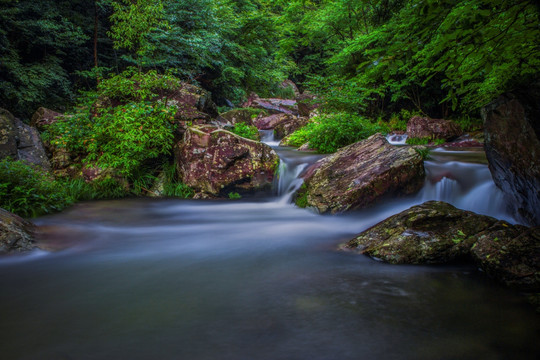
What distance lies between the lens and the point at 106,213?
5730 mm

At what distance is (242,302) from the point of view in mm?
2654

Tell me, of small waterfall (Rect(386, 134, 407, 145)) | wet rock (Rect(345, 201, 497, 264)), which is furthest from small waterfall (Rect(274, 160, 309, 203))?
small waterfall (Rect(386, 134, 407, 145))

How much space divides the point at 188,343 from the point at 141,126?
5.91 metres

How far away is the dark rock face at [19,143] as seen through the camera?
6242 millimetres

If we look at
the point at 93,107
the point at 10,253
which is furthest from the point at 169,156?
the point at 10,253

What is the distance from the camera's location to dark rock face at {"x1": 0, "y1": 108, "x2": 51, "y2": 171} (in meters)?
6.24

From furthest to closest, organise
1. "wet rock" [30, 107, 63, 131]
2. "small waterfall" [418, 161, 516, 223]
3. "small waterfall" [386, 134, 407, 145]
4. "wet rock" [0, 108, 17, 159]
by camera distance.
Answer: "small waterfall" [386, 134, 407, 145] < "wet rock" [30, 107, 63, 131] < "wet rock" [0, 108, 17, 159] < "small waterfall" [418, 161, 516, 223]

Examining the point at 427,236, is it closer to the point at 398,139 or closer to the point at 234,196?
the point at 234,196

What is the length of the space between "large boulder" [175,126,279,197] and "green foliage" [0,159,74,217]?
8.48 ft

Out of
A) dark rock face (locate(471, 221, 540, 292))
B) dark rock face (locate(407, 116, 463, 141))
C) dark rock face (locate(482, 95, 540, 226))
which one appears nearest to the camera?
dark rock face (locate(471, 221, 540, 292))

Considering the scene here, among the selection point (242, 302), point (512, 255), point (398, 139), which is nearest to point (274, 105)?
point (398, 139)

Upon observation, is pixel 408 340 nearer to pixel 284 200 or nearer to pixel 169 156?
pixel 284 200

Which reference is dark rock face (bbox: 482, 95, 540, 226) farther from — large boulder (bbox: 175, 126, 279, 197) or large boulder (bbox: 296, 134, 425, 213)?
large boulder (bbox: 175, 126, 279, 197)

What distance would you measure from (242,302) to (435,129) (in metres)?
11.2
